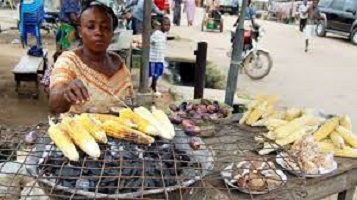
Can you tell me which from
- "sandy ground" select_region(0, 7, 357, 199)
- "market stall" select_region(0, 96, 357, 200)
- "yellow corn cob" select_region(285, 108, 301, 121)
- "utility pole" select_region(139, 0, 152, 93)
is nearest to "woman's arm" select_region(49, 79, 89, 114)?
"market stall" select_region(0, 96, 357, 200)

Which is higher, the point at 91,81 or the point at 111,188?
the point at 91,81

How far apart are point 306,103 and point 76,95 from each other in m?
7.07

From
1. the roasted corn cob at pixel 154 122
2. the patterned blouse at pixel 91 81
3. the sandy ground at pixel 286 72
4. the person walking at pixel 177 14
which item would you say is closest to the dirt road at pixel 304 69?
the sandy ground at pixel 286 72

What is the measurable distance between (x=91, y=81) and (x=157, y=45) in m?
5.20

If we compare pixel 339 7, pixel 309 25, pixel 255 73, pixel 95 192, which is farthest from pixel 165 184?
pixel 339 7

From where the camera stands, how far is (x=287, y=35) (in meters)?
20.2

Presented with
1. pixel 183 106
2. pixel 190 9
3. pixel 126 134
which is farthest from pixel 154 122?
pixel 190 9

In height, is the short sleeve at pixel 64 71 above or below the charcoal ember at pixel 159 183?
above

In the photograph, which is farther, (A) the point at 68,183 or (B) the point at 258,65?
(B) the point at 258,65

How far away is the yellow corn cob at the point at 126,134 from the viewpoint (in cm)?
218

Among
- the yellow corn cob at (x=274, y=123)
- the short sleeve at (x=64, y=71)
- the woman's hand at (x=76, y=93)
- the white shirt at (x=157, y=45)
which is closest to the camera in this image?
the woman's hand at (x=76, y=93)

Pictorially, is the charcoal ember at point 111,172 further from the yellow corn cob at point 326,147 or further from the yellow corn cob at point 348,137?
the yellow corn cob at point 348,137

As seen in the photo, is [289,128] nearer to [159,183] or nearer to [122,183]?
[159,183]

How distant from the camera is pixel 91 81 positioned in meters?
2.96
